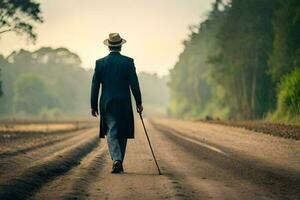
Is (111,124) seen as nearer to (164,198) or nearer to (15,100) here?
(164,198)

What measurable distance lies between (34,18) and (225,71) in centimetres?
2490

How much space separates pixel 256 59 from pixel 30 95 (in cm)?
7072

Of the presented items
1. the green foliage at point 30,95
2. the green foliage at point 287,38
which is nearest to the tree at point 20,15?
the green foliage at point 287,38

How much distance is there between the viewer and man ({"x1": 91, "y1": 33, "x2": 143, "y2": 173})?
30.9ft

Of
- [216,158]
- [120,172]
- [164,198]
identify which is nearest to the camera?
[164,198]

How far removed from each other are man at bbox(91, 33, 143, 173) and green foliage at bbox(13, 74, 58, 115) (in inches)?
3997

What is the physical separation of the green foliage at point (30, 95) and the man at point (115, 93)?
102 meters

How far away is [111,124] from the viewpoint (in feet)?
30.8

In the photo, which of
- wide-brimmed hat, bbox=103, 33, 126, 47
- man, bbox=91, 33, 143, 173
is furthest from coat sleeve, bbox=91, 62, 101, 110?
wide-brimmed hat, bbox=103, 33, 126, 47

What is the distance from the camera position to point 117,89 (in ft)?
31.2

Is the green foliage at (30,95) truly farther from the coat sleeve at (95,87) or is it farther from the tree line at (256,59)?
the coat sleeve at (95,87)

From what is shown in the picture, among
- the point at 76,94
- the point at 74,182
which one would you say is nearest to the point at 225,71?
the point at 74,182

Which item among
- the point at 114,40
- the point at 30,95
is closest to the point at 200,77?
the point at 30,95

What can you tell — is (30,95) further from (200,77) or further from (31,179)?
(31,179)
